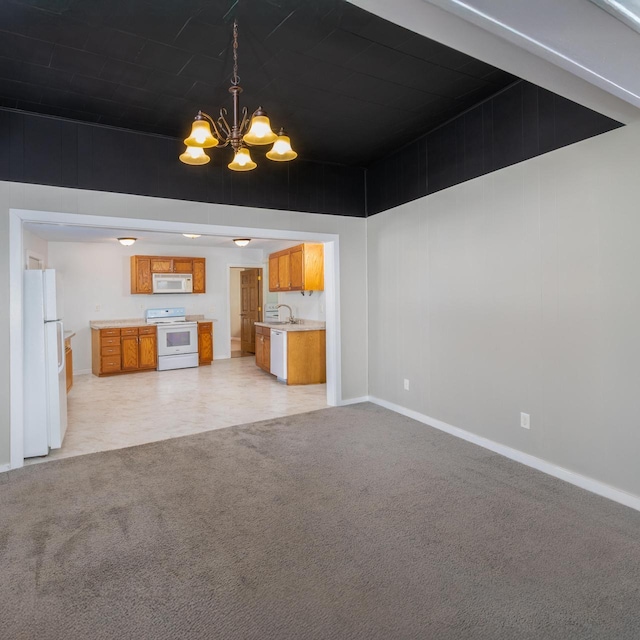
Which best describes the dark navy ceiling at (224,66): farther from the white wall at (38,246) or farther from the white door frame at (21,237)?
the white wall at (38,246)

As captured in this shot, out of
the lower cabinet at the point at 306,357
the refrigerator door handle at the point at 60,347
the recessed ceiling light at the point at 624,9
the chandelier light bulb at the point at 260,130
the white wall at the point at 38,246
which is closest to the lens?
the recessed ceiling light at the point at 624,9

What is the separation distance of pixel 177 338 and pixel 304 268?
9.85ft

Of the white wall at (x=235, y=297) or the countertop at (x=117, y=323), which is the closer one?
the countertop at (x=117, y=323)

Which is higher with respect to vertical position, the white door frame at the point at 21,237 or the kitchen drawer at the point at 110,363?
the white door frame at the point at 21,237

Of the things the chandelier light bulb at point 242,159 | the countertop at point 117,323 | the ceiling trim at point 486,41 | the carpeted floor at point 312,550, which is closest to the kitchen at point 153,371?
the countertop at point 117,323

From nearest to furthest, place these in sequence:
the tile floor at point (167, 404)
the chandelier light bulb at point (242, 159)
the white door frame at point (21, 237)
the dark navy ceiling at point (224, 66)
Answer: the dark navy ceiling at point (224, 66)
the chandelier light bulb at point (242, 159)
the white door frame at point (21, 237)
the tile floor at point (167, 404)

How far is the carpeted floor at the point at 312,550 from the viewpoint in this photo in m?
1.81

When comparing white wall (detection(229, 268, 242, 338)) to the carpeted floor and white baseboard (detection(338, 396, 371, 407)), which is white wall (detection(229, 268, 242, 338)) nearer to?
white baseboard (detection(338, 396, 371, 407))

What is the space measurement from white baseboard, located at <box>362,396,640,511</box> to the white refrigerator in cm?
337

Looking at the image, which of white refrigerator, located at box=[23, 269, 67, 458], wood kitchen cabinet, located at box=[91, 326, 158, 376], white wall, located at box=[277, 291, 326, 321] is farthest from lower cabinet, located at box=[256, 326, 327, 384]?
white refrigerator, located at box=[23, 269, 67, 458]

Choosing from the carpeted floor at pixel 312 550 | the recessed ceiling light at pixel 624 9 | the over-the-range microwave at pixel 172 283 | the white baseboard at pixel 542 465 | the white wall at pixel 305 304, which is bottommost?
the carpeted floor at pixel 312 550

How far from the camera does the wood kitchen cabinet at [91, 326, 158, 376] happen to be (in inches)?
297

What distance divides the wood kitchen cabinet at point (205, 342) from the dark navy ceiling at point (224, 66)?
503 cm

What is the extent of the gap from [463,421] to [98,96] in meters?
4.02
